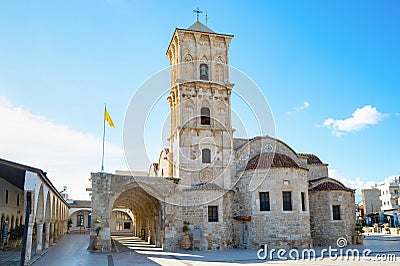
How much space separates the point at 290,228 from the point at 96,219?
39.1 ft

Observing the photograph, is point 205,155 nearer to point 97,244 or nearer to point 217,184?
point 217,184

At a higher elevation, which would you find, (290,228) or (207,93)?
(207,93)

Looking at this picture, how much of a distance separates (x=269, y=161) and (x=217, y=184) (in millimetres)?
3906

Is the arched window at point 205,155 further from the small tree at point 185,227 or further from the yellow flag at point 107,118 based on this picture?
the yellow flag at point 107,118

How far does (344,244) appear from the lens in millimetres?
24891

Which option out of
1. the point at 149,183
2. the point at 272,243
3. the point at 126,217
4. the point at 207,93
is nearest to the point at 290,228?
the point at 272,243

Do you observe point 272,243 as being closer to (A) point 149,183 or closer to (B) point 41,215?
(A) point 149,183

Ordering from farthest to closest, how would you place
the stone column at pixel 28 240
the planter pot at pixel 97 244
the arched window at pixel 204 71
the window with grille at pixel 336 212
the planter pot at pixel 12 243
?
the arched window at pixel 204 71, the window with grille at pixel 336 212, the planter pot at pixel 12 243, the planter pot at pixel 97 244, the stone column at pixel 28 240

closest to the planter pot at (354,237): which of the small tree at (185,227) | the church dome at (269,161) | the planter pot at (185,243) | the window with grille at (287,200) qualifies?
the window with grille at (287,200)

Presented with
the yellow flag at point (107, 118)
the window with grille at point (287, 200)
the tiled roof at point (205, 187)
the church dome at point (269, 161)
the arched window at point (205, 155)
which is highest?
the yellow flag at point (107, 118)

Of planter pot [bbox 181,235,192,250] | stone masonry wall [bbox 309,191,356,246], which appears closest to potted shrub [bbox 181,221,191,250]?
planter pot [bbox 181,235,192,250]

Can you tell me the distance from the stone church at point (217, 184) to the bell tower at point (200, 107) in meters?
0.07

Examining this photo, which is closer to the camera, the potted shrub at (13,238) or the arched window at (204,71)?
the potted shrub at (13,238)

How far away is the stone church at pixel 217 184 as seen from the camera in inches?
901
